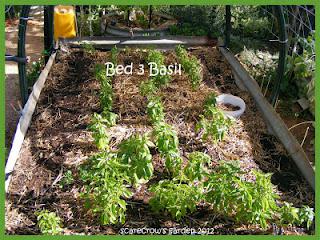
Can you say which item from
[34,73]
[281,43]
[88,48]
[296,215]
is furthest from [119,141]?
[34,73]

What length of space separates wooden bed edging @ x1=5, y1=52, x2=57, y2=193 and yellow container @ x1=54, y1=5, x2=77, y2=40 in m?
1.74

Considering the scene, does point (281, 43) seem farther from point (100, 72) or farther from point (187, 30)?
point (187, 30)

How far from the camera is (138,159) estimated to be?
3207 mm

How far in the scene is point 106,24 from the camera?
7.31 metres

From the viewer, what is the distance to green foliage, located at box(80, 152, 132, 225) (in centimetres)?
294

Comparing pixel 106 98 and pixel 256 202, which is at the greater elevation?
pixel 106 98

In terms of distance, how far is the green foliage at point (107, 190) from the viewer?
2.94 metres

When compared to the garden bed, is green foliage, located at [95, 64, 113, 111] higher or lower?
lower

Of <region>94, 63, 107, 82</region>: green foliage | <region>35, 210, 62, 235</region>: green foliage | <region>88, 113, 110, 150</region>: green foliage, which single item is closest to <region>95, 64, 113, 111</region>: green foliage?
<region>94, 63, 107, 82</region>: green foliage

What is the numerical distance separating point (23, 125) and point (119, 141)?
86 centimetres

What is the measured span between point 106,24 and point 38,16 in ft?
7.85

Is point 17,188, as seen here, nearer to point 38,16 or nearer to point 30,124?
point 30,124

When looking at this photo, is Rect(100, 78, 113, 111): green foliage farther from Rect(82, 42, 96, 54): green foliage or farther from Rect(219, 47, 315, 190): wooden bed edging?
Rect(219, 47, 315, 190): wooden bed edging

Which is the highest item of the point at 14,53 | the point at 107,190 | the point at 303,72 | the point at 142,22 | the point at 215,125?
the point at 142,22
